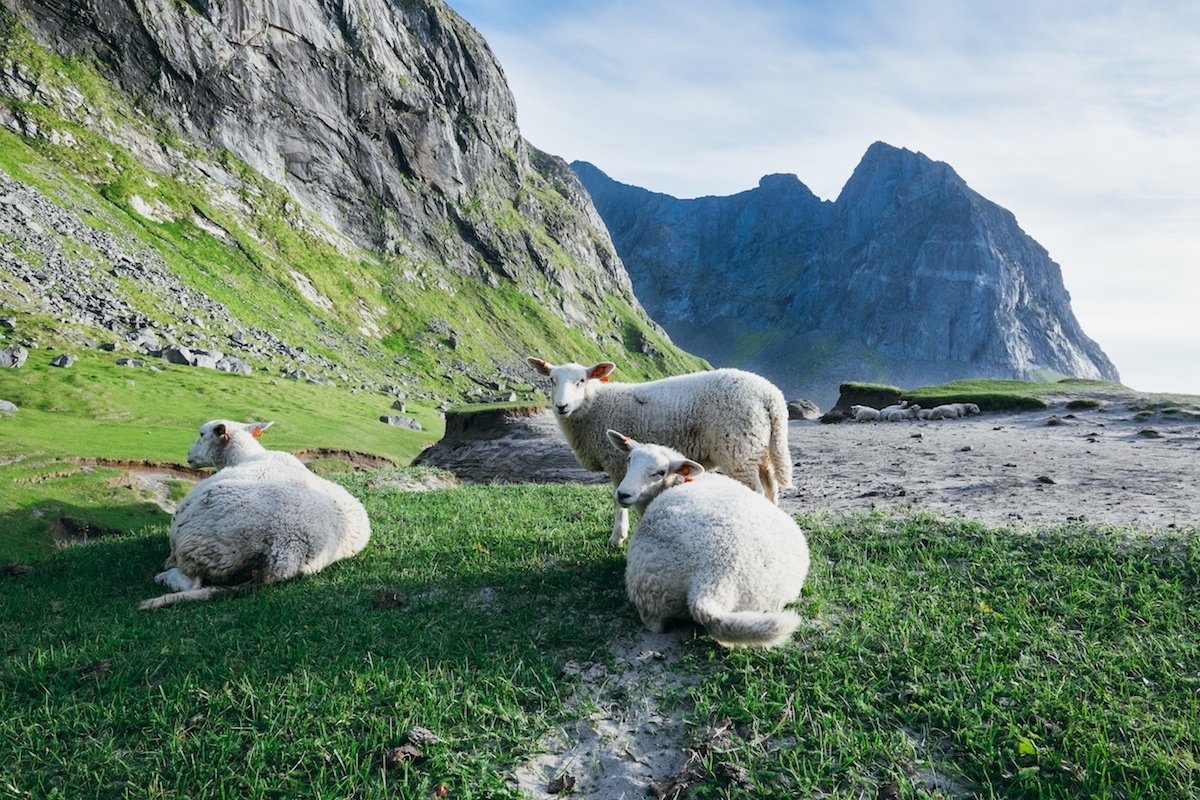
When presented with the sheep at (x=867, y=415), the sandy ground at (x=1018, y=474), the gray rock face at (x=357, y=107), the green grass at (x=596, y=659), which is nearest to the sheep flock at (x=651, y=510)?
the green grass at (x=596, y=659)

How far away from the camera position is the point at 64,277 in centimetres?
3775

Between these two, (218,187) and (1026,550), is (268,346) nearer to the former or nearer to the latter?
(218,187)

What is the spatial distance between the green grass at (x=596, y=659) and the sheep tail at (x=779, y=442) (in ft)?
7.90

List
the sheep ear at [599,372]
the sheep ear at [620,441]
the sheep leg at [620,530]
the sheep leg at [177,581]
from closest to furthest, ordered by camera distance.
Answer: the sheep leg at [177,581] → the sheep ear at [620,441] → the sheep leg at [620,530] → the sheep ear at [599,372]

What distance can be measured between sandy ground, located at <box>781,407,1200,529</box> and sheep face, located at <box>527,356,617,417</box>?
4366 millimetres

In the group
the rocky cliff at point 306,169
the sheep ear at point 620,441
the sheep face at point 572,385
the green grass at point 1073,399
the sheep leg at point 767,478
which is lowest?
the sheep leg at point 767,478

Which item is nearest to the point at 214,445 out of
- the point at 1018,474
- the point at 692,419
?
the point at 692,419

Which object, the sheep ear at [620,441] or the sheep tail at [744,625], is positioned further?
the sheep ear at [620,441]

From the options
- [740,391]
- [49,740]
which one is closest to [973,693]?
[740,391]

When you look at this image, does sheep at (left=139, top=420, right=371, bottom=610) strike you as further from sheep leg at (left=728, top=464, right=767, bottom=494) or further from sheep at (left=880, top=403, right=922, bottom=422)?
sheep at (left=880, top=403, right=922, bottom=422)

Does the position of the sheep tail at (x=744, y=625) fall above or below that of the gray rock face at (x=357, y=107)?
below

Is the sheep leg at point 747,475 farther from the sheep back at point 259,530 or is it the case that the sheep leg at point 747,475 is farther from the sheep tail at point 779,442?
the sheep back at point 259,530

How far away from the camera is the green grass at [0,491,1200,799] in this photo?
3986mm

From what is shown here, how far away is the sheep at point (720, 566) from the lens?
5207 mm
